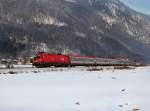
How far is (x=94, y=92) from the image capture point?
2528 centimetres

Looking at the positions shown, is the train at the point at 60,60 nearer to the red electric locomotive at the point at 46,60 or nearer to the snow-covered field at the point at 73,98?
the red electric locomotive at the point at 46,60

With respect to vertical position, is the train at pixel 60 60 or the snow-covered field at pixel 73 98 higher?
the train at pixel 60 60

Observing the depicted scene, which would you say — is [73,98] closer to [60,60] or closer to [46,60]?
[46,60]

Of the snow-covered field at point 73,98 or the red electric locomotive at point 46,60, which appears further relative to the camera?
the red electric locomotive at point 46,60

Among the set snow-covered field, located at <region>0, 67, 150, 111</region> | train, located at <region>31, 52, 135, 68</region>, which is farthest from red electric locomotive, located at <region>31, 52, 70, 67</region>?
snow-covered field, located at <region>0, 67, 150, 111</region>

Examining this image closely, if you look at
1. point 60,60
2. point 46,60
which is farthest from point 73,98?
point 60,60

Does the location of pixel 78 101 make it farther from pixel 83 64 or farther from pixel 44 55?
pixel 83 64

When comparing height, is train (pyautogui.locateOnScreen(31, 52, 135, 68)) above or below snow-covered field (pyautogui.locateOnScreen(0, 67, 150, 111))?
above

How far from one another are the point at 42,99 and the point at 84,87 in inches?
255

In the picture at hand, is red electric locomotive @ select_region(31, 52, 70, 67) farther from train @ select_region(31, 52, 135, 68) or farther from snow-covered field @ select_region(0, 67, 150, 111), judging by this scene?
snow-covered field @ select_region(0, 67, 150, 111)

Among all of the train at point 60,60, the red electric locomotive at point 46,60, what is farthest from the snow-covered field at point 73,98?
Answer: the train at point 60,60

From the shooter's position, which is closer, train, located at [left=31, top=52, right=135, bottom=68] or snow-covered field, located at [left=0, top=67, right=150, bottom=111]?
snow-covered field, located at [left=0, top=67, right=150, bottom=111]

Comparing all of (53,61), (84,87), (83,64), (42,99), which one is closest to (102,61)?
(83,64)

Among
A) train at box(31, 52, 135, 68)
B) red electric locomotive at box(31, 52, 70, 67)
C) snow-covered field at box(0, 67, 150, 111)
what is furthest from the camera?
train at box(31, 52, 135, 68)
